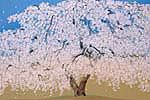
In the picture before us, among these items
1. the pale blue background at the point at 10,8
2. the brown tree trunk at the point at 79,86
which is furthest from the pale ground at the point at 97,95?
the pale blue background at the point at 10,8

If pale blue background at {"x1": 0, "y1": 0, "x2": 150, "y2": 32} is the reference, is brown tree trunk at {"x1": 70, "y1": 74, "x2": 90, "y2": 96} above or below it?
below

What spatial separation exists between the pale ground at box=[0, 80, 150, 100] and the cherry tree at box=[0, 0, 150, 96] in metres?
0.04

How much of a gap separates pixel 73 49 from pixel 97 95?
1.17 ft

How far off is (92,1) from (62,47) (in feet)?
1.27

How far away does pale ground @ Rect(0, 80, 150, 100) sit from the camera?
2.72 metres

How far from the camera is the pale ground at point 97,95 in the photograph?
2.72m

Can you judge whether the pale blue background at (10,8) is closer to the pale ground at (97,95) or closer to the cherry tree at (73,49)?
the cherry tree at (73,49)

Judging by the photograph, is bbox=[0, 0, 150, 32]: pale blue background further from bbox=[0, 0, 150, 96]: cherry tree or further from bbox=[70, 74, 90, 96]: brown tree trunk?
bbox=[70, 74, 90, 96]: brown tree trunk

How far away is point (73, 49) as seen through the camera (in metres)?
2.75

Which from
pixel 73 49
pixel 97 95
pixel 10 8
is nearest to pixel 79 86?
pixel 97 95

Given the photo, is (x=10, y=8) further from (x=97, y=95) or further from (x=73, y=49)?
(x=97, y=95)

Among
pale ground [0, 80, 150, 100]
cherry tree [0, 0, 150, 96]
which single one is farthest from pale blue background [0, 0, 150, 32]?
pale ground [0, 80, 150, 100]

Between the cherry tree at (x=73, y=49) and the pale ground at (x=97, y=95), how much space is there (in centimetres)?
4

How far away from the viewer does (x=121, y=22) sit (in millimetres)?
2764
